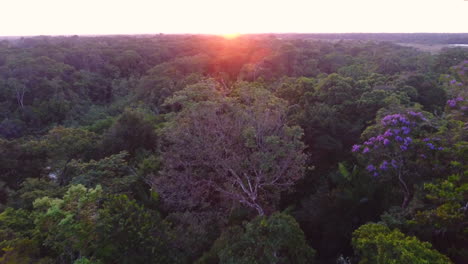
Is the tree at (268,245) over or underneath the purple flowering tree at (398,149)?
underneath

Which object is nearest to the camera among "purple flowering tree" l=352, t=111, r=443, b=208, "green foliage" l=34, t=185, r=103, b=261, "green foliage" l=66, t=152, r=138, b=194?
"green foliage" l=34, t=185, r=103, b=261

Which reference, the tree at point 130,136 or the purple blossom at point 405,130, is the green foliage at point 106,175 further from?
the purple blossom at point 405,130

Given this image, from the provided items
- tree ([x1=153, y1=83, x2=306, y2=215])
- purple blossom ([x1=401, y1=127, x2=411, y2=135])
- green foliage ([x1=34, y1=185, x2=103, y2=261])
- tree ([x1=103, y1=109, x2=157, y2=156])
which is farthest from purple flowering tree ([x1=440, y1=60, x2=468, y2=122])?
tree ([x1=103, y1=109, x2=157, y2=156])

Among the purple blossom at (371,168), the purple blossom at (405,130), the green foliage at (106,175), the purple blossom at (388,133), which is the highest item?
the purple blossom at (405,130)

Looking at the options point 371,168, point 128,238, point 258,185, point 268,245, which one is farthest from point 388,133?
point 128,238

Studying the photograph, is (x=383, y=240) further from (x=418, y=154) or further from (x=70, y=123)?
(x=70, y=123)

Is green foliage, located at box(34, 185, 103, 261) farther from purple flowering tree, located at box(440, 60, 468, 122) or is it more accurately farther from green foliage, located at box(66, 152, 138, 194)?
purple flowering tree, located at box(440, 60, 468, 122)

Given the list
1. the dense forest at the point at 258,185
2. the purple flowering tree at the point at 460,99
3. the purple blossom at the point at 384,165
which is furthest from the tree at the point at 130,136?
the purple flowering tree at the point at 460,99
